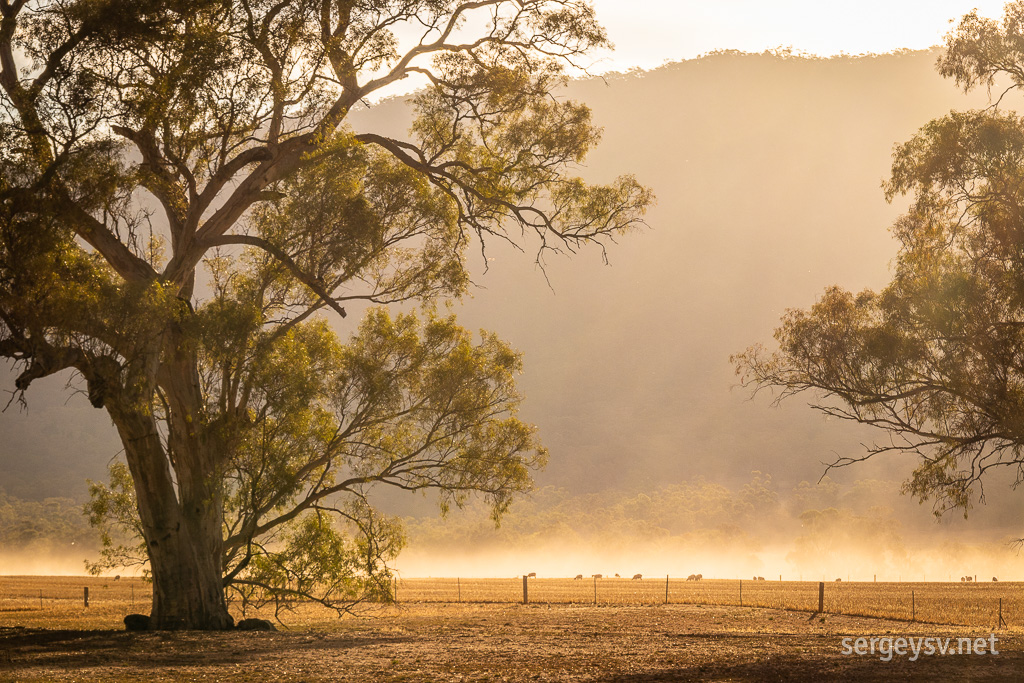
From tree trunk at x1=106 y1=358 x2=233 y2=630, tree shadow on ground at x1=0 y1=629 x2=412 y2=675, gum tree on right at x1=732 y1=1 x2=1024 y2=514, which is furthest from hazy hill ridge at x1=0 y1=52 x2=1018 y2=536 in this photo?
tree shadow on ground at x1=0 y1=629 x2=412 y2=675

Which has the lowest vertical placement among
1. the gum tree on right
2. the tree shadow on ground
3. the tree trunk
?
the tree shadow on ground

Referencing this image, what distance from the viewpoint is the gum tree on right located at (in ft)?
63.6

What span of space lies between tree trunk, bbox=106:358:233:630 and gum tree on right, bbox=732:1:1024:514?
13.2 metres

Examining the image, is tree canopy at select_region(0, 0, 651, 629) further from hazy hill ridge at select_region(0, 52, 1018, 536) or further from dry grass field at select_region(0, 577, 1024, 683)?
hazy hill ridge at select_region(0, 52, 1018, 536)

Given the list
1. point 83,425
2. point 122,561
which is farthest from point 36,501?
point 122,561

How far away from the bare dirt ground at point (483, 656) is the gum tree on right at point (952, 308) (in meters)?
4.60

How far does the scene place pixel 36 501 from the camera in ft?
497

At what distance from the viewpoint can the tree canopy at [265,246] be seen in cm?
1559

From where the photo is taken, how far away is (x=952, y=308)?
19.8 meters

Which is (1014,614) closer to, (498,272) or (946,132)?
(946,132)

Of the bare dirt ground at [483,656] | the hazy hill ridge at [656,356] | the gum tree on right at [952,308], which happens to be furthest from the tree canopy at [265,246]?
the hazy hill ridge at [656,356]

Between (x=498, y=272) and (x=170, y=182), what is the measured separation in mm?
173209

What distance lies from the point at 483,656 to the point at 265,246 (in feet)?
30.0

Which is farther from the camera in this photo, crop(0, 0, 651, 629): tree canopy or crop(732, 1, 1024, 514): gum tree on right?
crop(732, 1, 1024, 514): gum tree on right
